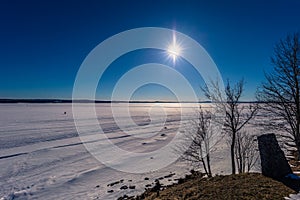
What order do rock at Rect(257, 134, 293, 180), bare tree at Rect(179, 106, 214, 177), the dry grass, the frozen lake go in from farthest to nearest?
bare tree at Rect(179, 106, 214, 177) → the frozen lake → rock at Rect(257, 134, 293, 180) → the dry grass

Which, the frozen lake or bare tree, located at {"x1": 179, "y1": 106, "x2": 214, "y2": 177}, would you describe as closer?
the frozen lake

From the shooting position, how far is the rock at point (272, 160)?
315 inches

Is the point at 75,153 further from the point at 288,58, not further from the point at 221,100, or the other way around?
the point at 288,58

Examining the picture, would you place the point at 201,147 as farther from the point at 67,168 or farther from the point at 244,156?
the point at 67,168

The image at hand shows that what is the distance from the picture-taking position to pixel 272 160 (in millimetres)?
8086

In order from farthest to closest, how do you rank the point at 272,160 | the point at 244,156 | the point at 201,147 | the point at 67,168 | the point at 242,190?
the point at 201,147 → the point at 67,168 → the point at 244,156 → the point at 272,160 → the point at 242,190

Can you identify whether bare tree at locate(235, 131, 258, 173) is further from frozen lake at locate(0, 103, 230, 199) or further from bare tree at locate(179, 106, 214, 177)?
bare tree at locate(179, 106, 214, 177)

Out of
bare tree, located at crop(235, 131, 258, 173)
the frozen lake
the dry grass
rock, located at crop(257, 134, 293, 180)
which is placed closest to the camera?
the dry grass

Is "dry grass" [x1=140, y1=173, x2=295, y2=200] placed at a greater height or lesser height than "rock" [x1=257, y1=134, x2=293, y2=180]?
lesser

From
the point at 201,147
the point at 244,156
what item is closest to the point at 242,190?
the point at 244,156

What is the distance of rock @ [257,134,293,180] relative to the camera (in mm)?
7992

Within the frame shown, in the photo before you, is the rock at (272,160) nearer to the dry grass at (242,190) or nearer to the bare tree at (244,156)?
the dry grass at (242,190)

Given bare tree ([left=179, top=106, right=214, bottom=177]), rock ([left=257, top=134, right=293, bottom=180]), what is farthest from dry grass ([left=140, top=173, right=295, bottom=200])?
bare tree ([left=179, top=106, right=214, bottom=177])

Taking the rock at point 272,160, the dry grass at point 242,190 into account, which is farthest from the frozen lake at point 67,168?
the rock at point 272,160
